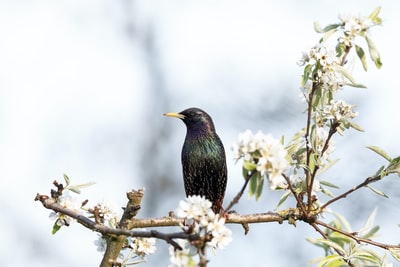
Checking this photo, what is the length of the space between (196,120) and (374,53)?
2489 mm

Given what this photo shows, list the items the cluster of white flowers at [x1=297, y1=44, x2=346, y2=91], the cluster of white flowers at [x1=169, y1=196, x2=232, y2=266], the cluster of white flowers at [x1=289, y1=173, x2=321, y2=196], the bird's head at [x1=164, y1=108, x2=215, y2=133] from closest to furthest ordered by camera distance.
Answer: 1. the cluster of white flowers at [x1=169, y1=196, x2=232, y2=266]
2. the cluster of white flowers at [x1=297, y1=44, x2=346, y2=91]
3. the cluster of white flowers at [x1=289, y1=173, x2=321, y2=196]
4. the bird's head at [x1=164, y1=108, x2=215, y2=133]

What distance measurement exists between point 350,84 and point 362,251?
0.65 metres

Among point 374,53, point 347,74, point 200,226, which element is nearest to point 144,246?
point 200,226

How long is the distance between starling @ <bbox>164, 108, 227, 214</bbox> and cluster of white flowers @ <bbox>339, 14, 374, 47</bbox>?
6.72 ft

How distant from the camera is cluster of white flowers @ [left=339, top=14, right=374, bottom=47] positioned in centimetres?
288

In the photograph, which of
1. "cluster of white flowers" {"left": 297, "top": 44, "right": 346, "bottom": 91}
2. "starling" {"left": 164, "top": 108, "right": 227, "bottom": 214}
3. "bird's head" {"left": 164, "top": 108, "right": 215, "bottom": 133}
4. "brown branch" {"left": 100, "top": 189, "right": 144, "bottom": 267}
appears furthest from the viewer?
"bird's head" {"left": 164, "top": 108, "right": 215, "bottom": 133}

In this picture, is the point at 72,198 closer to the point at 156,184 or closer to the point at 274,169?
the point at 274,169

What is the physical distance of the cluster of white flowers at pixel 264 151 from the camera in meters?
2.13

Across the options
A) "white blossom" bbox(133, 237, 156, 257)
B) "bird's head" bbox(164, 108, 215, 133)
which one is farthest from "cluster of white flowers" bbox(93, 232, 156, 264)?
"bird's head" bbox(164, 108, 215, 133)

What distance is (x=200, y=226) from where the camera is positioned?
2141 mm

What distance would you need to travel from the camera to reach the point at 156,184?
30.1 feet

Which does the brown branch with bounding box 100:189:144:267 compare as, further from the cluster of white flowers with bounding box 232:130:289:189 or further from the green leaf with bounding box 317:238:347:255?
the green leaf with bounding box 317:238:347:255

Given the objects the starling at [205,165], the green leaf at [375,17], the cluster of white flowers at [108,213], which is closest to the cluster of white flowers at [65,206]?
the cluster of white flowers at [108,213]

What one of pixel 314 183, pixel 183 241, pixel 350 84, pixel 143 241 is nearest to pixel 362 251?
pixel 314 183
